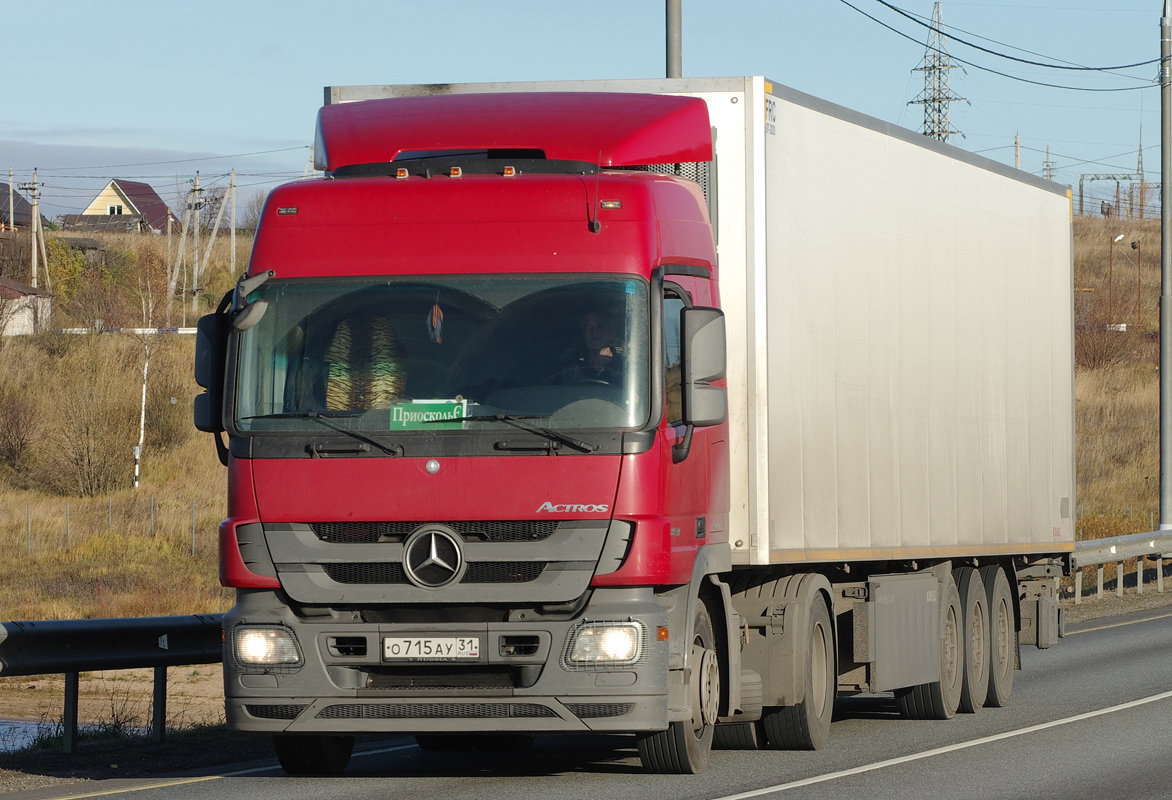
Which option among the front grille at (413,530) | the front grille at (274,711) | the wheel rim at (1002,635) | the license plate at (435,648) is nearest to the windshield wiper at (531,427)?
the front grille at (413,530)

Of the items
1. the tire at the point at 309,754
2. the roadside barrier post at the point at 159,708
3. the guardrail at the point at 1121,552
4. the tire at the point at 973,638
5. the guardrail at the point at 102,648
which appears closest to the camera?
the tire at the point at 309,754

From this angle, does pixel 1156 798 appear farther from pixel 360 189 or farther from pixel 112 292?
pixel 112 292

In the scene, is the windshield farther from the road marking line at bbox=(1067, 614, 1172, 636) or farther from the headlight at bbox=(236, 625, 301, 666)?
the road marking line at bbox=(1067, 614, 1172, 636)

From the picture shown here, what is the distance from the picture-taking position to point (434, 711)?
332 inches

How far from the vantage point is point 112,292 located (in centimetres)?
8319

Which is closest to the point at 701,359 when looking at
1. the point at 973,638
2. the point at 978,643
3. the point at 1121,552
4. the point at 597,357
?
the point at 597,357

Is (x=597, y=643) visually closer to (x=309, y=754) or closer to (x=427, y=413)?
(x=427, y=413)

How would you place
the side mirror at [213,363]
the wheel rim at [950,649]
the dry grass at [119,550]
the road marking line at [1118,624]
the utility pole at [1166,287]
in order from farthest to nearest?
the dry grass at [119,550] → the utility pole at [1166,287] → the road marking line at [1118,624] → the wheel rim at [950,649] → the side mirror at [213,363]

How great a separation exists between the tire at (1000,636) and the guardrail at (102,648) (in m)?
6.41

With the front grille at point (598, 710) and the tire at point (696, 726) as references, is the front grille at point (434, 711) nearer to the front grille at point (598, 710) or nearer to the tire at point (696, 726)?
the front grille at point (598, 710)

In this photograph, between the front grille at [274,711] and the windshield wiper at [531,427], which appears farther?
the front grille at [274,711]

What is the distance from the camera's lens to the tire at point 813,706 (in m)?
10.8

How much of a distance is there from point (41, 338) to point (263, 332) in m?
57.3

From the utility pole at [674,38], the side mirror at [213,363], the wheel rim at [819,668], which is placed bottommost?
the wheel rim at [819,668]
